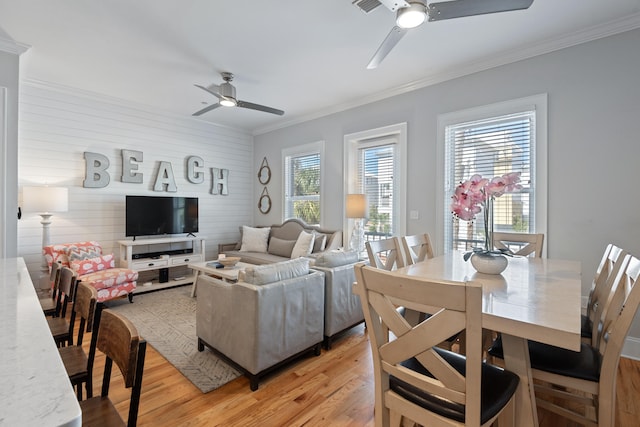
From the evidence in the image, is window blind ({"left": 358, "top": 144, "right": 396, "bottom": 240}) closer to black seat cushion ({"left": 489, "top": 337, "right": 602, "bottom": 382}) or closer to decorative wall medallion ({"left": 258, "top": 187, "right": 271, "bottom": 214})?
decorative wall medallion ({"left": 258, "top": 187, "right": 271, "bottom": 214})

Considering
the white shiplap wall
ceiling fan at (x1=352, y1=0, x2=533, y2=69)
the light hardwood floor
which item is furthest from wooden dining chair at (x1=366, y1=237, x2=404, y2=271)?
the white shiplap wall

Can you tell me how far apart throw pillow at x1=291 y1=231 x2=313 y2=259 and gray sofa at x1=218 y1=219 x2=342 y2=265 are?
0.35 feet

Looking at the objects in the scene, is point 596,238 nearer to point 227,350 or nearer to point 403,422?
point 403,422

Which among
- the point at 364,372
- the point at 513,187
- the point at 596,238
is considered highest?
the point at 513,187

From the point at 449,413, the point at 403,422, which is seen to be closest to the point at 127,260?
the point at 403,422

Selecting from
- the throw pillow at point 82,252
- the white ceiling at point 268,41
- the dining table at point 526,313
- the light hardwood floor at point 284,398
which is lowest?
the light hardwood floor at point 284,398

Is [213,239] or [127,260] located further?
[213,239]

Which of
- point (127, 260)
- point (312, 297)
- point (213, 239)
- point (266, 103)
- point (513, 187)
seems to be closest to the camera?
point (513, 187)

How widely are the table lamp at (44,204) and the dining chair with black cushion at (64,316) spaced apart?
220 cm

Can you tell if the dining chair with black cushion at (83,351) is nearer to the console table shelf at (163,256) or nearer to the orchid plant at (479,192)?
the orchid plant at (479,192)

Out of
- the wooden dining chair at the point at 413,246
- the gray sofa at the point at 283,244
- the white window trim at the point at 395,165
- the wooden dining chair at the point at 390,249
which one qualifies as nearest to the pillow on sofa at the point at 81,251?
the gray sofa at the point at 283,244

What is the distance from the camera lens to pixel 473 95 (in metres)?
3.48

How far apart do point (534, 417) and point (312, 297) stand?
63.7 inches

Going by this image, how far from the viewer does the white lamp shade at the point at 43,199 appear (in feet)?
11.7
